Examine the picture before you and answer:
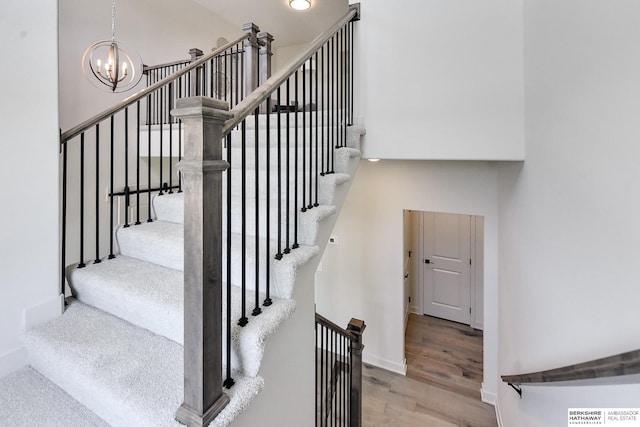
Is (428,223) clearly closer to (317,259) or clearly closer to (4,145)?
(317,259)

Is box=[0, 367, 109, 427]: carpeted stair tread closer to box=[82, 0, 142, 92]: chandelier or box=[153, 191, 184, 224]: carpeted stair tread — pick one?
box=[153, 191, 184, 224]: carpeted stair tread

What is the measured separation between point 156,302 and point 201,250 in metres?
0.65

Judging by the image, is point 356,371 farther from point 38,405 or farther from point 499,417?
point 38,405

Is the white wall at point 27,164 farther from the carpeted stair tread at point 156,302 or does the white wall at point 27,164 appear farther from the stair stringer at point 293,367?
the stair stringer at point 293,367

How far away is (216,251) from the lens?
98 cm

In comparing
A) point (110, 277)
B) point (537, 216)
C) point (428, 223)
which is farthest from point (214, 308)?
point (428, 223)

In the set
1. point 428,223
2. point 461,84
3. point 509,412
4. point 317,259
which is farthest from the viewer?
point 428,223

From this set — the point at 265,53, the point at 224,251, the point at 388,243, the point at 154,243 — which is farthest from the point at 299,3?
the point at 224,251

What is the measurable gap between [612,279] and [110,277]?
7.04 feet

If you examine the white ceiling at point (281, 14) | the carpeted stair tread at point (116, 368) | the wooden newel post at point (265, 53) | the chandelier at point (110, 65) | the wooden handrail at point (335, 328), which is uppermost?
the white ceiling at point (281, 14)

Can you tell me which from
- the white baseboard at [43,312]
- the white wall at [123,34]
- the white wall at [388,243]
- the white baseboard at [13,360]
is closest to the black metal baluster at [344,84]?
the white wall at [388,243]

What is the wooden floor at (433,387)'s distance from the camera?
338 cm

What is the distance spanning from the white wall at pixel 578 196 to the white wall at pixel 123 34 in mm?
4174

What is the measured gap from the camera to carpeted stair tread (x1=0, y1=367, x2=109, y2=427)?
45.2 inches
